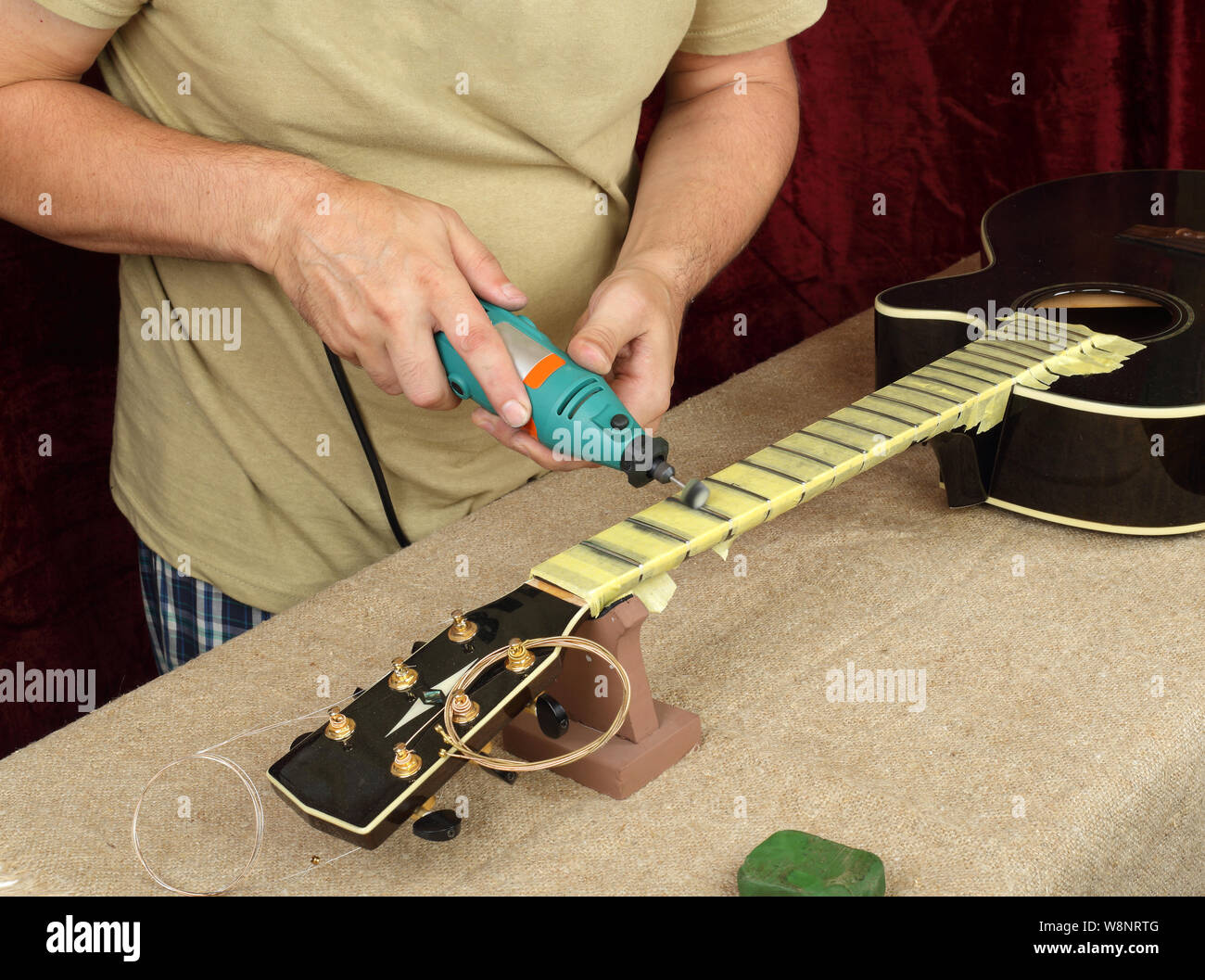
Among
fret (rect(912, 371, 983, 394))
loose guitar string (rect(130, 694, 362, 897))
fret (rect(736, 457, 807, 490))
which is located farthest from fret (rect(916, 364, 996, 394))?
loose guitar string (rect(130, 694, 362, 897))

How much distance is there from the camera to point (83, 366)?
1.42m

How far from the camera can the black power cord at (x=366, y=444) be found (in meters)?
1.04

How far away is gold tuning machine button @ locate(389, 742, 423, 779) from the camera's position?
25.8 inches

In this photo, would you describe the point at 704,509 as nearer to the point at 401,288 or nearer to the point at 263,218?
the point at 401,288

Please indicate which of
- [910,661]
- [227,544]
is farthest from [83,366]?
[910,661]

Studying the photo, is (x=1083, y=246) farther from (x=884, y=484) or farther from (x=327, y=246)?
(x=327, y=246)

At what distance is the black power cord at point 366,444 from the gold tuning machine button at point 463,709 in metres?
0.43

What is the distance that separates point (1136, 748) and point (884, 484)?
1.23 feet

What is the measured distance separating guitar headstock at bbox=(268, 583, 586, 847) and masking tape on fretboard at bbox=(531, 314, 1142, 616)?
45mm

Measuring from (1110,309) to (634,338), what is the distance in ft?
1.66

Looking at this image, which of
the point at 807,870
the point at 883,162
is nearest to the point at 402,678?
the point at 807,870

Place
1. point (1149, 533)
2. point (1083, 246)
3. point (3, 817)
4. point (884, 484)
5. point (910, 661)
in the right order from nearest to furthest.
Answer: point (3, 817) → point (910, 661) → point (1149, 533) → point (884, 484) → point (1083, 246)

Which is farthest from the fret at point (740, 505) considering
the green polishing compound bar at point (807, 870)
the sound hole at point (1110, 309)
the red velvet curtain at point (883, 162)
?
the red velvet curtain at point (883, 162)

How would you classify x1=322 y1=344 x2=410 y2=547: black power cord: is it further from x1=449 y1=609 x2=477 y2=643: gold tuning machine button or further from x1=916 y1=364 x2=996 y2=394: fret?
x1=916 y1=364 x2=996 y2=394: fret
